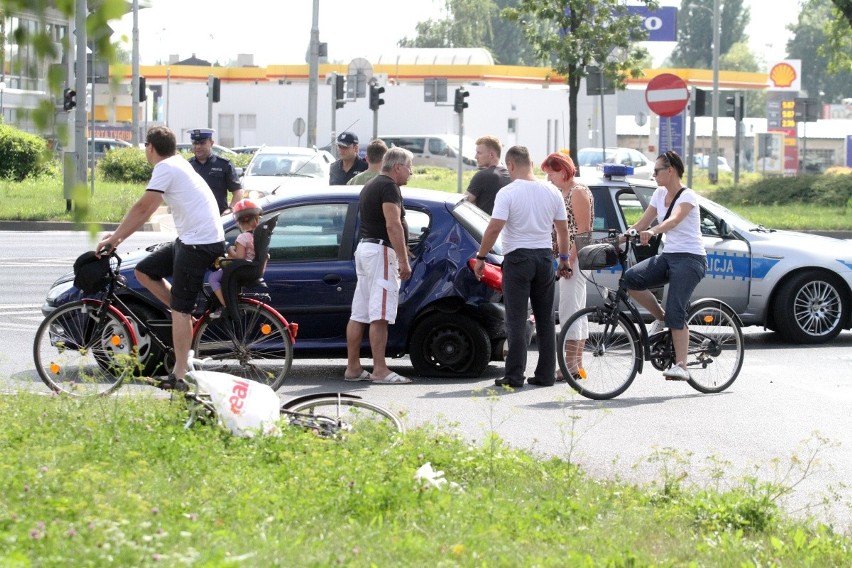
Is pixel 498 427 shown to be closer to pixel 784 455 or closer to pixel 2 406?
pixel 784 455

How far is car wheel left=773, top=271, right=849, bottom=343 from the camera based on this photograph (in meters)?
12.8

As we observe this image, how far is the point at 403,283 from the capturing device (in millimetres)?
10539

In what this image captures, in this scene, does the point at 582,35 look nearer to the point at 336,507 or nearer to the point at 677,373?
the point at 677,373

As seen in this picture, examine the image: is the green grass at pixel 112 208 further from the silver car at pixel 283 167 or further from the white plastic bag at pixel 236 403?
the white plastic bag at pixel 236 403

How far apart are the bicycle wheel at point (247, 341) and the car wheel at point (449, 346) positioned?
4.62ft

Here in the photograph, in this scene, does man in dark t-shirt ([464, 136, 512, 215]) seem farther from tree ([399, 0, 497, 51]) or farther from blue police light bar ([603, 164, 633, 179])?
tree ([399, 0, 497, 51])

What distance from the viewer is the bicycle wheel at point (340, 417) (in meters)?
6.83

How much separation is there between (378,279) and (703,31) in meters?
156

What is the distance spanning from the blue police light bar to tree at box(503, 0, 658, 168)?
20190 mm

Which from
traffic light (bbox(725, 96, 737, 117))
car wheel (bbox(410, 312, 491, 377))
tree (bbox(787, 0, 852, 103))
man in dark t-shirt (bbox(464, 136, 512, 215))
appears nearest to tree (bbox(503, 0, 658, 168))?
traffic light (bbox(725, 96, 737, 117))

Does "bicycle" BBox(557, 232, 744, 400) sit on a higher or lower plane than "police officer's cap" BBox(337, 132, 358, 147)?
lower

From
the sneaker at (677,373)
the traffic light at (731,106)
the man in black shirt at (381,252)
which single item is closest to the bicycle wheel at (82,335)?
the man in black shirt at (381,252)

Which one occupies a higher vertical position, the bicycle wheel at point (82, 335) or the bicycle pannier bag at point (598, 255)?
the bicycle pannier bag at point (598, 255)

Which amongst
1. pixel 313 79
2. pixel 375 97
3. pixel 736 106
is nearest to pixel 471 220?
pixel 375 97
